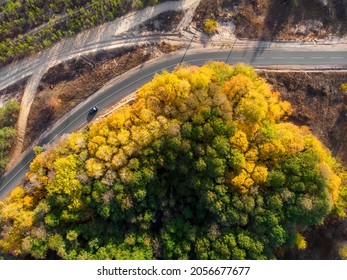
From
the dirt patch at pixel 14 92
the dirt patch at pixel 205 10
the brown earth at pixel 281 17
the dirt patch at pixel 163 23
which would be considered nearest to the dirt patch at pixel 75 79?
the dirt patch at pixel 163 23

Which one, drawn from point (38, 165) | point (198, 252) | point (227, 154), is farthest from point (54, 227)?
point (227, 154)

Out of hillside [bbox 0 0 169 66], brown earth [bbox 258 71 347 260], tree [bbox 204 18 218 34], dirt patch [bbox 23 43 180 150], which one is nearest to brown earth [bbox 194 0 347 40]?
tree [bbox 204 18 218 34]

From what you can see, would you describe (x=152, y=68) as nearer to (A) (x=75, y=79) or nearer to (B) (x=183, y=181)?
(A) (x=75, y=79)

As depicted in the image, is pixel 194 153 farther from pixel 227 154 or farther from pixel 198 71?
pixel 198 71

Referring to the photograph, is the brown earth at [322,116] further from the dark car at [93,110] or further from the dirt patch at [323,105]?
the dark car at [93,110]

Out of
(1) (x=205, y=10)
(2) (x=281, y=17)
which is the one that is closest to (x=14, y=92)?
(1) (x=205, y=10)

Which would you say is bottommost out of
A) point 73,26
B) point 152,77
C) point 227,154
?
point 227,154
